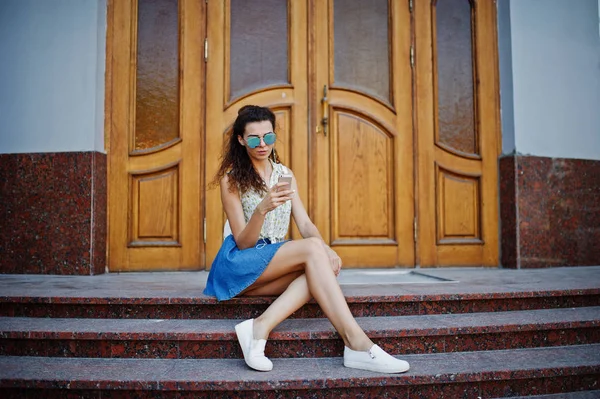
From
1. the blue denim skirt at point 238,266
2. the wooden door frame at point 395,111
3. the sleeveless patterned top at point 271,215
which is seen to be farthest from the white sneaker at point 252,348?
the wooden door frame at point 395,111

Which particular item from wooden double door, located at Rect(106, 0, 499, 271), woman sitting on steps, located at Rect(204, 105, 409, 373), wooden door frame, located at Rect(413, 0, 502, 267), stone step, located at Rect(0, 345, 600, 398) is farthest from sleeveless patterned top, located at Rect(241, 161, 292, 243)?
wooden door frame, located at Rect(413, 0, 502, 267)

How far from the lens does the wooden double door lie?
3891 mm

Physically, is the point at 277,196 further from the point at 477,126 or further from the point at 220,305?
the point at 477,126

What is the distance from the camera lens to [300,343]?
2334 millimetres

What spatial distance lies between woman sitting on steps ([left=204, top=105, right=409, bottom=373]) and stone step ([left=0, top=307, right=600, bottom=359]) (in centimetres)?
16

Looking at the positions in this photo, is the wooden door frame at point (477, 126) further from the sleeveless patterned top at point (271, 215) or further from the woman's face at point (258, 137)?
the woman's face at point (258, 137)

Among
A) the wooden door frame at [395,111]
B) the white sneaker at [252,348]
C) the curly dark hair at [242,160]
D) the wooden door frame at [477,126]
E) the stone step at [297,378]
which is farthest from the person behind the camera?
the wooden door frame at [477,126]

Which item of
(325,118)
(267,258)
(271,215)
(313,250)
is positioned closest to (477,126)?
(325,118)

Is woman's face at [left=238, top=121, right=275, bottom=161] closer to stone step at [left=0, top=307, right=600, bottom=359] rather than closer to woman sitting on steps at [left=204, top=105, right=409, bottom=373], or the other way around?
woman sitting on steps at [left=204, top=105, right=409, bottom=373]

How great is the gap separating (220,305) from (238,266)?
33 centimetres

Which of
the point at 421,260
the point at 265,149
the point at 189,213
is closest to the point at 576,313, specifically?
the point at 421,260

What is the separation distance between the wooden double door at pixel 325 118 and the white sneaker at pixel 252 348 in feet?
5.67

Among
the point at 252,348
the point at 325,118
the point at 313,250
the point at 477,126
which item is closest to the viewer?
the point at 252,348

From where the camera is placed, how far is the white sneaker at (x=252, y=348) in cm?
213
